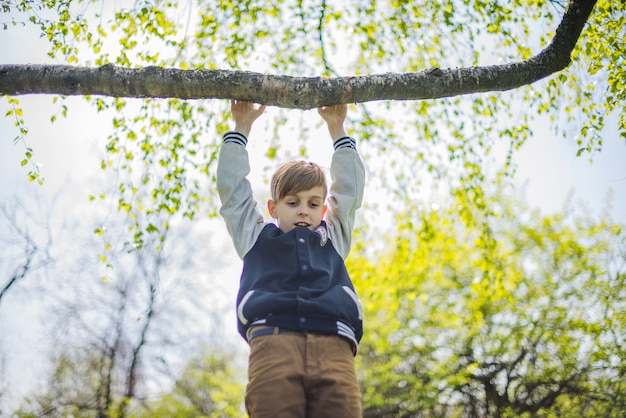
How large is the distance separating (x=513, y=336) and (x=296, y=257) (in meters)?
9.56

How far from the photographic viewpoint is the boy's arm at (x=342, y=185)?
2.62 metres

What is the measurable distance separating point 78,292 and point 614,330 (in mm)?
12555

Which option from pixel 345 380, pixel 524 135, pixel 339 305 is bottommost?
pixel 345 380

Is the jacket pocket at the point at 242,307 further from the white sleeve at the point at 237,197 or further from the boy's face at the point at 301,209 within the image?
the boy's face at the point at 301,209

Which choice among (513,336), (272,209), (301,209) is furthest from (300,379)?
(513,336)

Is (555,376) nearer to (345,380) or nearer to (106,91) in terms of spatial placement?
(345,380)

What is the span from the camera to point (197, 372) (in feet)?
46.7

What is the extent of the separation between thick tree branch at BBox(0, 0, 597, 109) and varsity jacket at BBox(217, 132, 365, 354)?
11.3 inches

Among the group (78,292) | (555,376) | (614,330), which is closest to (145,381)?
(78,292)

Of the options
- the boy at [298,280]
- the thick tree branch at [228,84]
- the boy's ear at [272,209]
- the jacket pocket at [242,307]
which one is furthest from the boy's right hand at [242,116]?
the jacket pocket at [242,307]

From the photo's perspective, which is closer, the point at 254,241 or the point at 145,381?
the point at 254,241

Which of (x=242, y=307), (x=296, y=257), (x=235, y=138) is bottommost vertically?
(x=242, y=307)

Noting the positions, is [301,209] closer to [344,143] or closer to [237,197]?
[237,197]

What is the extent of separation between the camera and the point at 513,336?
10.7 m
